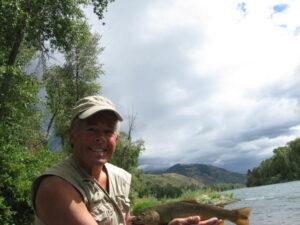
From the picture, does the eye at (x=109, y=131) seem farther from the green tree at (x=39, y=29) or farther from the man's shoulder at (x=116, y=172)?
the green tree at (x=39, y=29)

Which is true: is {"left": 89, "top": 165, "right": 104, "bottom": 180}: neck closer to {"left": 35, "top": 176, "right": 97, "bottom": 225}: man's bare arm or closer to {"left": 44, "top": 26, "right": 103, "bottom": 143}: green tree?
{"left": 35, "top": 176, "right": 97, "bottom": 225}: man's bare arm

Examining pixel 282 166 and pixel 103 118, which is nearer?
pixel 103 118

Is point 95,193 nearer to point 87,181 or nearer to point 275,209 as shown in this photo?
point 87,181

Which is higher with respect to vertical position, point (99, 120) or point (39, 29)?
point (39, 29)

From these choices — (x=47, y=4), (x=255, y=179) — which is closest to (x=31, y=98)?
(x=47, y=4)

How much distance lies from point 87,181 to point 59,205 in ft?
1.28

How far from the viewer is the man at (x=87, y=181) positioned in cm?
344

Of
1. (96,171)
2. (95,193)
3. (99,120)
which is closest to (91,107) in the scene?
(99,120)

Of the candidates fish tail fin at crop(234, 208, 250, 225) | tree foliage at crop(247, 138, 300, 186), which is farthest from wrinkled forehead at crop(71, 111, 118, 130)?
tree foliage at crop(247, 138, 300, 186)

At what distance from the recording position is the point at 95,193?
12.4 feet

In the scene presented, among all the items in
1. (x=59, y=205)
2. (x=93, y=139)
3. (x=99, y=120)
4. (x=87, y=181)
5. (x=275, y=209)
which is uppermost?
(x=275, y=209)

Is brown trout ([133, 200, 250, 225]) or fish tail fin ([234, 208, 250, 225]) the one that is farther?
fish tail fin ([234, 208, 250, 225])

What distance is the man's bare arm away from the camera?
3416 mm

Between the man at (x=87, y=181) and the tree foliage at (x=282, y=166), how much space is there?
168 m
